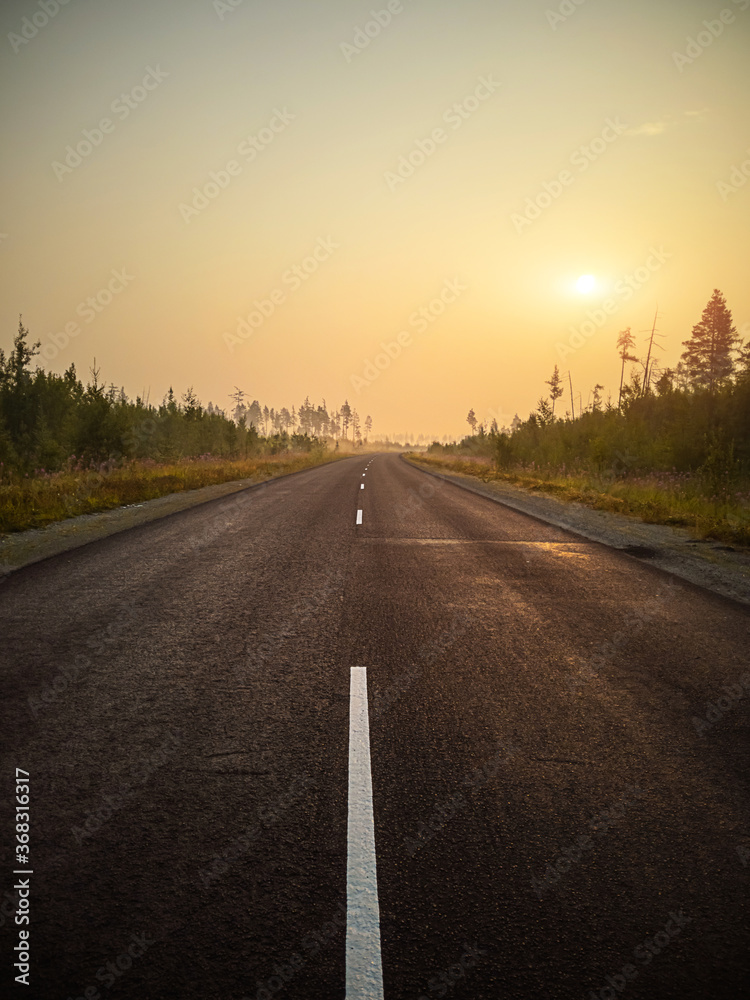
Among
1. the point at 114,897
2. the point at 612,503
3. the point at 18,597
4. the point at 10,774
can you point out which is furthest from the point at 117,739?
the point at 612,503

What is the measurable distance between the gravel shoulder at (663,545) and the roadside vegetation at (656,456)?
57cm

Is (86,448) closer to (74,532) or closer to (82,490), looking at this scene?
(82,490)

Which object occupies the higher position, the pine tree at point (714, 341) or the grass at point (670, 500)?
the pine tree at point (714, 341)

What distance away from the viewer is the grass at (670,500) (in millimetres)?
10805

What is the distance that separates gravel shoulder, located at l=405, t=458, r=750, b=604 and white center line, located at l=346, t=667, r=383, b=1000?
564 cm

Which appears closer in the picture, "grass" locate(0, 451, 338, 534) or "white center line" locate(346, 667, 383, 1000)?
"white center line" locate(346, 667, 383, 1000)

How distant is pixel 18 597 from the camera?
5906mm

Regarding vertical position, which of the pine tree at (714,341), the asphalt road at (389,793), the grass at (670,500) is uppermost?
the pine tree at (714,341)

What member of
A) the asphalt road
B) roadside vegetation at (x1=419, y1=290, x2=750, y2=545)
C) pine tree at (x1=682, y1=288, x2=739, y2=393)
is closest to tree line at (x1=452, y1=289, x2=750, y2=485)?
roadside vegetation at (x1=419, y1=290, x2=750, y2=545)

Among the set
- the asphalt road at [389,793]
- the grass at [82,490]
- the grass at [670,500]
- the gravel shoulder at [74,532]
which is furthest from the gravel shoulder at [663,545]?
the grass at [82,490]

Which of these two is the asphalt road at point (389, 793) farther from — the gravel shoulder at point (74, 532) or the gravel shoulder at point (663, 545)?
the gravel shoulder at point (74, 532)

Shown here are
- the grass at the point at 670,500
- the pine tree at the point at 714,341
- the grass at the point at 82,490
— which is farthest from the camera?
the pine tree at the point at 714,341

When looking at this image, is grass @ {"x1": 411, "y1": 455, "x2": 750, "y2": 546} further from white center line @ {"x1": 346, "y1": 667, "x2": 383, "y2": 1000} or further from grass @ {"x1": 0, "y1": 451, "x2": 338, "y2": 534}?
grass @ {"x1": 0, "y1": 451, "x2": 338, "y2": 534}

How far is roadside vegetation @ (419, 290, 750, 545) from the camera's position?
13.1 meters
